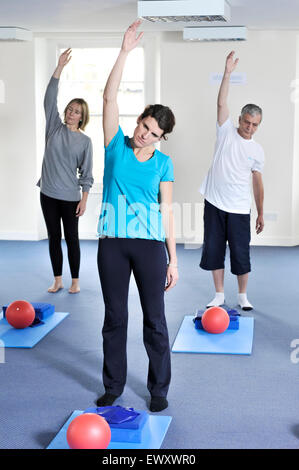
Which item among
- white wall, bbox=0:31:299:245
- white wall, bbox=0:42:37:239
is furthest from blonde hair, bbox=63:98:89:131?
white wall, bbox=0:42:37:239

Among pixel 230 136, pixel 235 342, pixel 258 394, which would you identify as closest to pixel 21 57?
pixel 230 136

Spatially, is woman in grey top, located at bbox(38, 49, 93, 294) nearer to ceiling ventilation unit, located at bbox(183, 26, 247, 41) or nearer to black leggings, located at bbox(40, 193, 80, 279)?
black leggings, located at bbox(40, 193, 80, 279)

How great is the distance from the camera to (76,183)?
5.01 m

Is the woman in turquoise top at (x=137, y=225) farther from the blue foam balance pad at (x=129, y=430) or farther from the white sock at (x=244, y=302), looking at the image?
the white sock at (x=244, y=302)

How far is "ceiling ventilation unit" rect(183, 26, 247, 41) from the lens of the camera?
6.34m

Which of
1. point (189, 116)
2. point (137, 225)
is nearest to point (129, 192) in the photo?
point (137, 225)

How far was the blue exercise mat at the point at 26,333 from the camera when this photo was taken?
12.8 ft

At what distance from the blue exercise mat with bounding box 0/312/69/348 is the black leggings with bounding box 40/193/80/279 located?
31.4 inches

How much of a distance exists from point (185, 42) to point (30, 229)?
274 centimetres

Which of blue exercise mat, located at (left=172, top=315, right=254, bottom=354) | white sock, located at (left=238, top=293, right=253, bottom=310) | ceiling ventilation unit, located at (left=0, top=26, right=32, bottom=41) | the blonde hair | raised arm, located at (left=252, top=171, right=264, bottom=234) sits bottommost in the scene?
blue exercise mat, located at (left=172, top=315, right=254, bottom=354)

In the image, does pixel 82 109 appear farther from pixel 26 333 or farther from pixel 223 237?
pixel 26 333

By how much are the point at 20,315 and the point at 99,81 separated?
418 centimetres

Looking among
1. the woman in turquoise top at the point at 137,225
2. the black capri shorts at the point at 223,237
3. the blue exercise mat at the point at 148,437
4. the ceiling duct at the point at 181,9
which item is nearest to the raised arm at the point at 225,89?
the black capri shorts at the point at 223,237

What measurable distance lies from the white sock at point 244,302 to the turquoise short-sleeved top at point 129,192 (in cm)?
198
